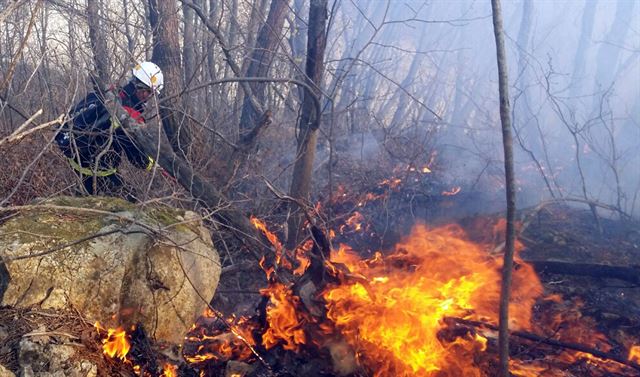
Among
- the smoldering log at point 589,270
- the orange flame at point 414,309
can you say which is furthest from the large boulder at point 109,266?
the smoldering log at point 589,270

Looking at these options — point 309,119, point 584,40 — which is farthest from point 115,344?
point 584,40

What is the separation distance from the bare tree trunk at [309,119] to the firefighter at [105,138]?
1602 millimetres

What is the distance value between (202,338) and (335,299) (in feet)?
4.12

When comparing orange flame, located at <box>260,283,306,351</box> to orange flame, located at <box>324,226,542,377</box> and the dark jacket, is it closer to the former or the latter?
orange flame, located at <box>324,226,542,377</box>

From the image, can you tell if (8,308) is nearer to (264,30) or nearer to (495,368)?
(495,368)

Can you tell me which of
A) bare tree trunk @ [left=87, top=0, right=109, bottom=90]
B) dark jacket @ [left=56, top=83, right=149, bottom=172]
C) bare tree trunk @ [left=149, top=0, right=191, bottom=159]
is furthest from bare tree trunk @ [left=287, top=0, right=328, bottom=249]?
bare tree trunk @ [left=87, top=0, right=109, bottom=90]

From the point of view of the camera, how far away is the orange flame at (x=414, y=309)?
402 centimetres

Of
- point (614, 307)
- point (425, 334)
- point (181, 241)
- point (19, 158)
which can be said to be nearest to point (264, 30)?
point (19, 158)

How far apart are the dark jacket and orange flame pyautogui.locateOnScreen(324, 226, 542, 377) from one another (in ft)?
8.75

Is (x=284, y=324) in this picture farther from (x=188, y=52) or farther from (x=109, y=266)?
(x=188, y=52)

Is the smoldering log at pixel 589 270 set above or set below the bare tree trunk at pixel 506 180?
below

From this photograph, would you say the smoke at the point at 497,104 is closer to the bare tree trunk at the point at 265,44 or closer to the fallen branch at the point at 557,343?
the bare tree trunk at the point at 265,44

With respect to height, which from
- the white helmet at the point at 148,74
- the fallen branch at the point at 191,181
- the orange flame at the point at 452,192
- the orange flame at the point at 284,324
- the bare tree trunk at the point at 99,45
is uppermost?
the bare tree trunk at the point at 99,45

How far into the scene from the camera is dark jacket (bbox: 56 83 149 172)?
5.55m
